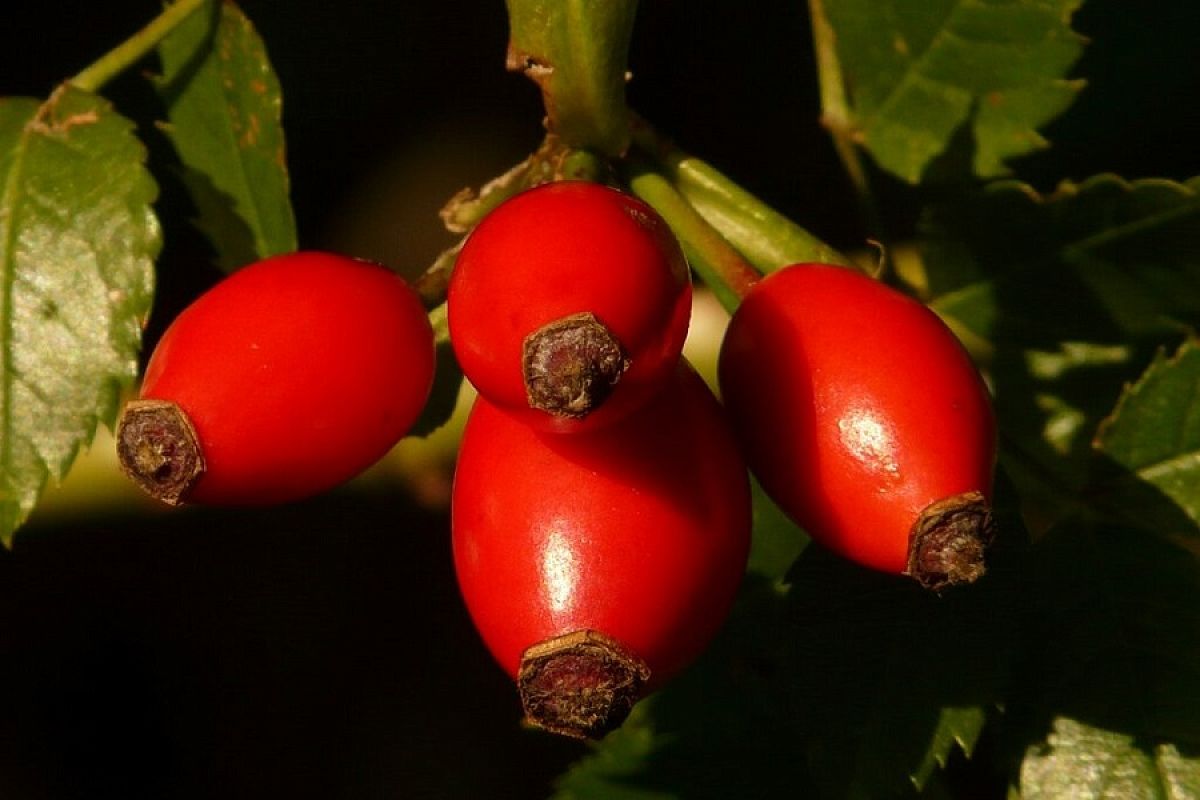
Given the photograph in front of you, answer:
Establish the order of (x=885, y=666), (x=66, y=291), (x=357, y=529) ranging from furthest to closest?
1. (x=357, y=529)
2. (x=66, y=291)
3. (x=885, y=666)

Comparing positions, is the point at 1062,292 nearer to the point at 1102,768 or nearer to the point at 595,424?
the point at 1102,768

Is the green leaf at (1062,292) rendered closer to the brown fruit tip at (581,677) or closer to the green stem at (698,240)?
the green stem at (698,240)

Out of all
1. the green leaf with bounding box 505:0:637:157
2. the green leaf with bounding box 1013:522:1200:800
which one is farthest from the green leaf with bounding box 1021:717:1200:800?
the green leaf with bounding box 505:0:637:157

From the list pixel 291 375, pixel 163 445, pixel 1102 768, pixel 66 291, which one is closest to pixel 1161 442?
pixel 1102 768

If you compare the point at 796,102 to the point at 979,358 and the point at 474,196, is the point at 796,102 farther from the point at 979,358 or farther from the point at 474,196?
the point at 474,196

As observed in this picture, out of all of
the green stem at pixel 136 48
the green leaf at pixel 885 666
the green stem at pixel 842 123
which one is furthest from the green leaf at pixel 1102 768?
the green stem at pixel 136 48

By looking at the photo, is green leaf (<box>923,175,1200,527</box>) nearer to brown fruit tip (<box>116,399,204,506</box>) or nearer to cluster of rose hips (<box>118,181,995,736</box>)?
cluster of rose hips (<box>118,181,995,736</box>)
